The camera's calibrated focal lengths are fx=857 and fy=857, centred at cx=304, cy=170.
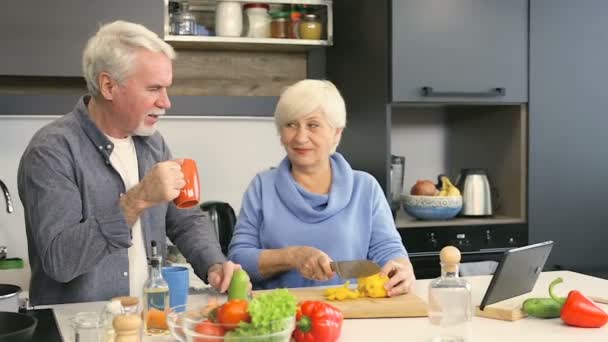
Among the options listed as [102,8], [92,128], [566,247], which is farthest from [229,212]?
[566,247]

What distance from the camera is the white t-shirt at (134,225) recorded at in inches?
90.4

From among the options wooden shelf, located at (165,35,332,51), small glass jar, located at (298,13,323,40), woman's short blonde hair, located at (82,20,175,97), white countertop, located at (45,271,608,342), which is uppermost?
small glass jar, located at (298,13,323,40)

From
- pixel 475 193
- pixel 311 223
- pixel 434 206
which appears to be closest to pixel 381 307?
pixel 311 223

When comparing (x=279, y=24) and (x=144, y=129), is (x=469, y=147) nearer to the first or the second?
(x=279, y=24)

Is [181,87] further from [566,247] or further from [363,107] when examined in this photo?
[566,247]

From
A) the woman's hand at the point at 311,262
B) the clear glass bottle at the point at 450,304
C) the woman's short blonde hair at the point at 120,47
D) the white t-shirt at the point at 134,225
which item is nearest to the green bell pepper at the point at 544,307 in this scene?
the clear glass bottle at the point at 450,304

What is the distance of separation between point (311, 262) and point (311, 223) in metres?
0.23

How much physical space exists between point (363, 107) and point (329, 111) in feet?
3.95

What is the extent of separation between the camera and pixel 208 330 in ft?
4.93

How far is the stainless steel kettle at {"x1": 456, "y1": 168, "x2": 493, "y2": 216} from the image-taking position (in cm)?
362

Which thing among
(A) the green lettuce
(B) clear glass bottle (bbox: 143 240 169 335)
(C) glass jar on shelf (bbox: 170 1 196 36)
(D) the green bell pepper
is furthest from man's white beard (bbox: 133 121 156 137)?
(C) glass jar on shelf (bbox: 170 1 196 36)

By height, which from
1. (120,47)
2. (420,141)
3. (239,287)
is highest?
(120,47)

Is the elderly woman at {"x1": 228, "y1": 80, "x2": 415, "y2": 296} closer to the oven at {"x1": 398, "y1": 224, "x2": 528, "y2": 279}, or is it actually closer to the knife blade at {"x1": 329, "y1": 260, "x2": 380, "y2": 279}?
the knife blade at {"x1": 329, "y1": 260, "x2": 380, "y2": 279}

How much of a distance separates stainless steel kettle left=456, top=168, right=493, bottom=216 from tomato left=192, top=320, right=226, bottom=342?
2.28 m
